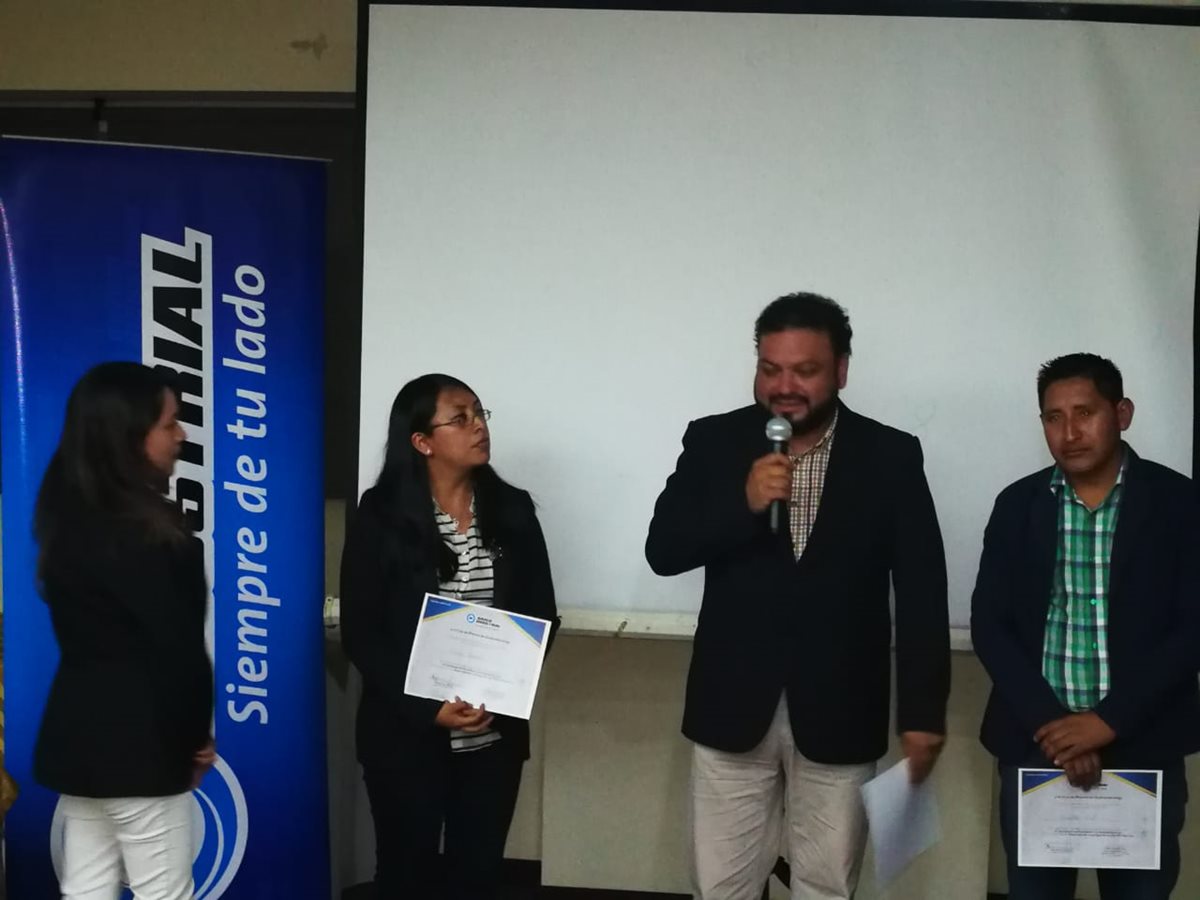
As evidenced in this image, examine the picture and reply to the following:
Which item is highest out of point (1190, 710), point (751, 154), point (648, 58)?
point (648, 58)

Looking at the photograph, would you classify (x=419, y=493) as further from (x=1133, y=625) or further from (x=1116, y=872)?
(x=1116, y=872)

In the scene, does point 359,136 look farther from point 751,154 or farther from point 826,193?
point 826,193

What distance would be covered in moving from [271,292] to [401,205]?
39 centimetres

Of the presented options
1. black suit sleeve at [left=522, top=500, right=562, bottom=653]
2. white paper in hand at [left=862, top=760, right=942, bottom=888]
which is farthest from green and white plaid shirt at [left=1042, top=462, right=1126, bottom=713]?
black suit sleeve at [left=522, top=500, right=562, bottom=653]

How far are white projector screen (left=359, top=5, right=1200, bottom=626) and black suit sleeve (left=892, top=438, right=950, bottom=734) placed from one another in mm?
709

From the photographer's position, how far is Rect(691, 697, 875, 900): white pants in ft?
7.81

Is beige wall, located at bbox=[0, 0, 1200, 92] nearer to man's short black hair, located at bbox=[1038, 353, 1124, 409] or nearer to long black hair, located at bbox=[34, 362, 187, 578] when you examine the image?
long black hair, located at bbox=[34, 362, 187, 578]

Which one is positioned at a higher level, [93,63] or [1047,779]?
[93,63]

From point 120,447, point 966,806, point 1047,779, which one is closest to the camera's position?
point 120,447

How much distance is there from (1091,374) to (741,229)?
0.98 meters

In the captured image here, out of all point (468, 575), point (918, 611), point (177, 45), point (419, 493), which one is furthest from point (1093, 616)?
point (177, 45)

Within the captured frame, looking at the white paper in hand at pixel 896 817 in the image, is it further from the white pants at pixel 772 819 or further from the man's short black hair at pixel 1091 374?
the man's short black hair at pixel 1091 374

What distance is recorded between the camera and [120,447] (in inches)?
83.6

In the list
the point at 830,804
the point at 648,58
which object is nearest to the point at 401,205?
the point at 648,58
